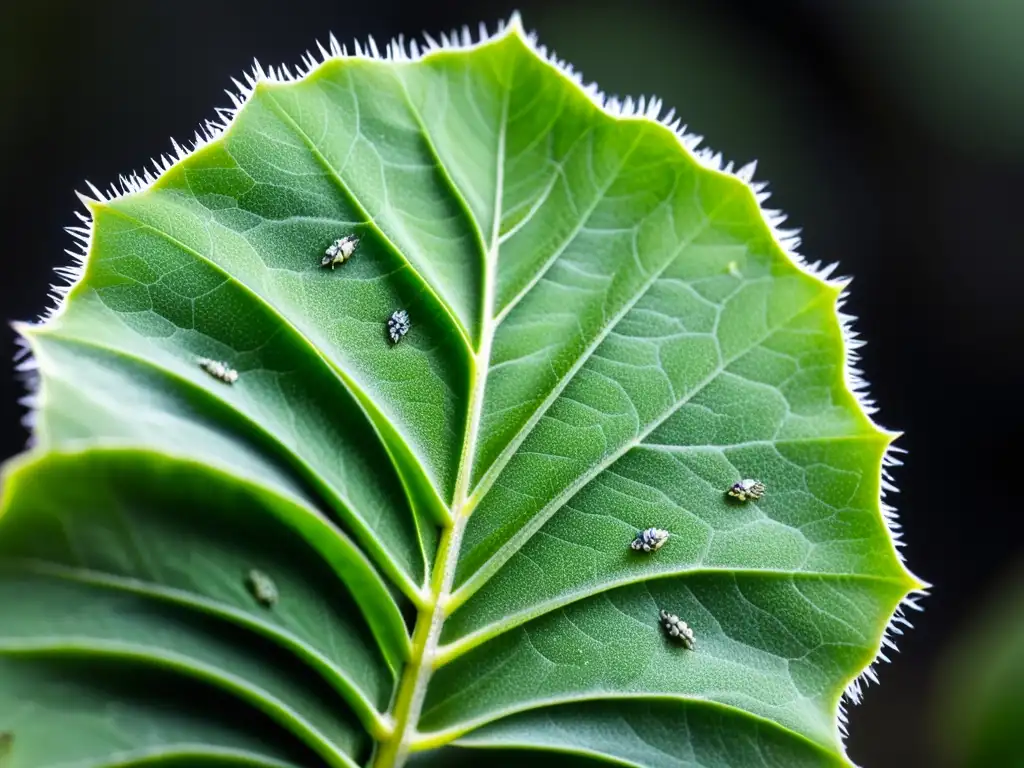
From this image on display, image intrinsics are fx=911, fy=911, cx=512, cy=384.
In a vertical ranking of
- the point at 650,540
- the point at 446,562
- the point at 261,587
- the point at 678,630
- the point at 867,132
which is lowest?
the point at 261,587

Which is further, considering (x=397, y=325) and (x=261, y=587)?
(x=397, y=325)

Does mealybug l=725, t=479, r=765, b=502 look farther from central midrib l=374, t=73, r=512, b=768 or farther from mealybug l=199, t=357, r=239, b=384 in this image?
mealybug l=199, t=357, r=239, b=384

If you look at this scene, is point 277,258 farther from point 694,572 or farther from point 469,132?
point 694,572

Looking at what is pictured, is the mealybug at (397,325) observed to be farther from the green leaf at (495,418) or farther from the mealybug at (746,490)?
the mealybug at (746,490)

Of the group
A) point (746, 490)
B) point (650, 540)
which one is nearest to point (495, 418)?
point (650, 540)

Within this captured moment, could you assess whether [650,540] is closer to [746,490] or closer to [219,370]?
[746,490]

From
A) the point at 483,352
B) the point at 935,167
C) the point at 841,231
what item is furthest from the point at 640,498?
the point at 935,167
